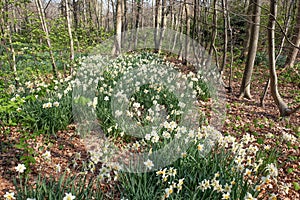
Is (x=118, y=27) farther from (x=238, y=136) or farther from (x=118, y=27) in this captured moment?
(x=238, y=136)

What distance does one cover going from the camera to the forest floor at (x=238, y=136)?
279 cm

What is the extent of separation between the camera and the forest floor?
279 cm

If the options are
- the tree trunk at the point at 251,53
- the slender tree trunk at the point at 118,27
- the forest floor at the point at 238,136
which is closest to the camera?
the forest floor at the point at 238,136

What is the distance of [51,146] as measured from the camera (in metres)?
3.36

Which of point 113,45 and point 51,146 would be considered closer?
point 51,146

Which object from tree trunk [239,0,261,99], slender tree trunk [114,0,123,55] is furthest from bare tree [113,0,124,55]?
tree trunk [239,0,261,99]

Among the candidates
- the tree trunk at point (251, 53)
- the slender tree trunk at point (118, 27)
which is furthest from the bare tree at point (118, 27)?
the tree trunk at point (251, 53)

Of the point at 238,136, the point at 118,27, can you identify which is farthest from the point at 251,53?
the point at 118,27

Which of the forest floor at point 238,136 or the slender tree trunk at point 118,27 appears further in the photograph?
the slender tree trunk at point 118,27

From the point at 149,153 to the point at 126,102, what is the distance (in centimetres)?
184

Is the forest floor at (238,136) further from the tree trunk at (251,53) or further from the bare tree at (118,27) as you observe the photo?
the bare tree at (118,27)

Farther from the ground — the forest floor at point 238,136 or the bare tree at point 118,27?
the bare tree at point 118,27

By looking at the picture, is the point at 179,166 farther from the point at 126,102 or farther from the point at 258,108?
the point at 258,108

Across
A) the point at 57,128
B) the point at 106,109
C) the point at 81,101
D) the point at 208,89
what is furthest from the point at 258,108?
the point at 57,128
